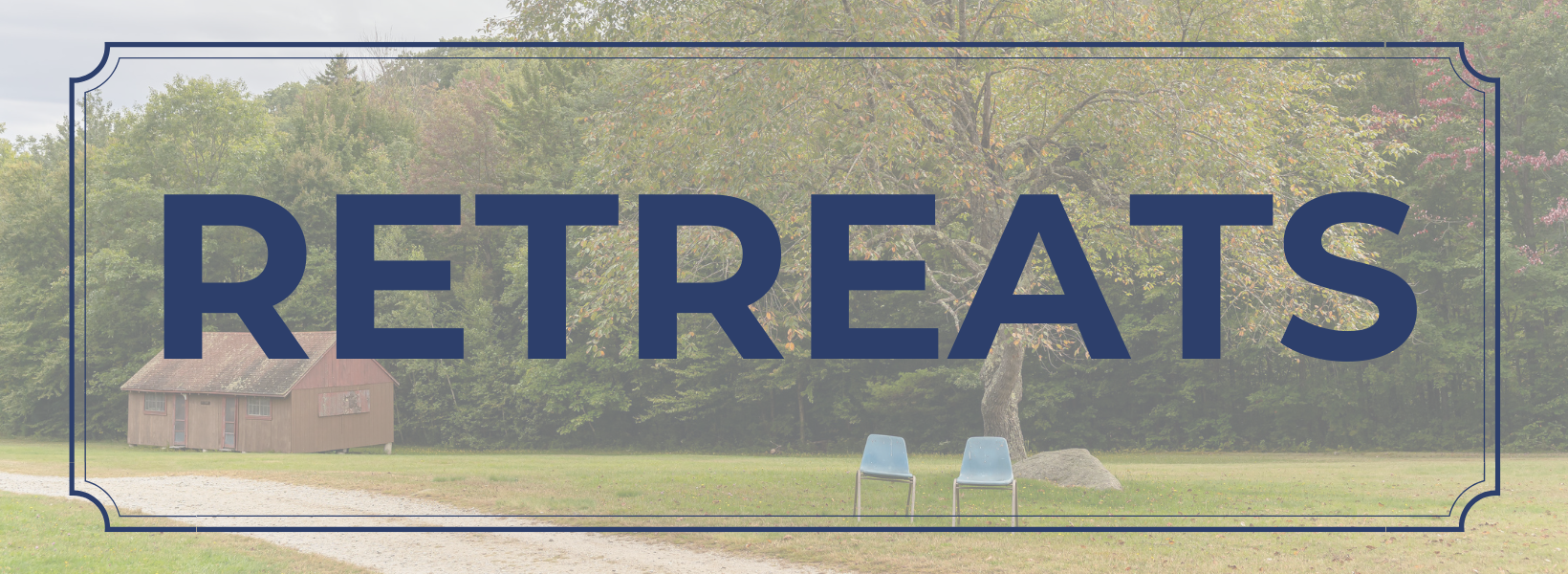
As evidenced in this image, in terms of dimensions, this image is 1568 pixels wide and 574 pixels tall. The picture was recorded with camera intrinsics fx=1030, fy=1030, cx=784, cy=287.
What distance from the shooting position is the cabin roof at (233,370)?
1056 inches

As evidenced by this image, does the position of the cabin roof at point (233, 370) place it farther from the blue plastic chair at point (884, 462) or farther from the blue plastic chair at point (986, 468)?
the blue plastic chair at point (986, 468)

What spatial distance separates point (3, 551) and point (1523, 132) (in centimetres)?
2965

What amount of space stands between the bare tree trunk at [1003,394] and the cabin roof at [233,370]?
19.2 metres

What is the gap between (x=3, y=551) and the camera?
366 inches

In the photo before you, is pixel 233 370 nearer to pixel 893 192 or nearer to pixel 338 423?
pixel 338 423

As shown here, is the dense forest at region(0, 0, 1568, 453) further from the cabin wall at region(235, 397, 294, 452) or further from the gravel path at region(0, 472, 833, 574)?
the cabin wall at region(235, 397, 294, 452)

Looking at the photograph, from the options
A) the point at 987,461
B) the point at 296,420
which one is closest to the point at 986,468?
the point at 987,461

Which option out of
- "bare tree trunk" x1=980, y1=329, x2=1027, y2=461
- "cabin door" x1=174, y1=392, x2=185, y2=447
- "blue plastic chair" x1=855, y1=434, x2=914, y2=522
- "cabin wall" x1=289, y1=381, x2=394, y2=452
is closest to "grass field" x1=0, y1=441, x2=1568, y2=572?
"blue plastic chair" x1=855, y1=434, x2=914, y2=522

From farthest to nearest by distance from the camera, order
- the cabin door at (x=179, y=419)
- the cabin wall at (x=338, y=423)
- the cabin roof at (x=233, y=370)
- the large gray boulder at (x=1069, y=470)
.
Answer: the cabin door at (x=179, y=419) → the cabin roof at (x=233, y=370) → the cabin wall at (x=338, y=423) → the large gray boulder at (x=1069, y=470)

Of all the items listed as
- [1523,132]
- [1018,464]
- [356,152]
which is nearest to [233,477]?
[1018,464]

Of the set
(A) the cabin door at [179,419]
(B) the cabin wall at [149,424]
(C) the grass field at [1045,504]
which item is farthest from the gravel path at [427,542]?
(B) the cabin wall at [149,424]

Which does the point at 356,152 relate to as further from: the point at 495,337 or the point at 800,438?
the point at 800,438

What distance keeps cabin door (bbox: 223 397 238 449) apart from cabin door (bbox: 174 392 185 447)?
1587 mm

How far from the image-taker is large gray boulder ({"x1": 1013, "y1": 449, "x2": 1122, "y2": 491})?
42.1ft
